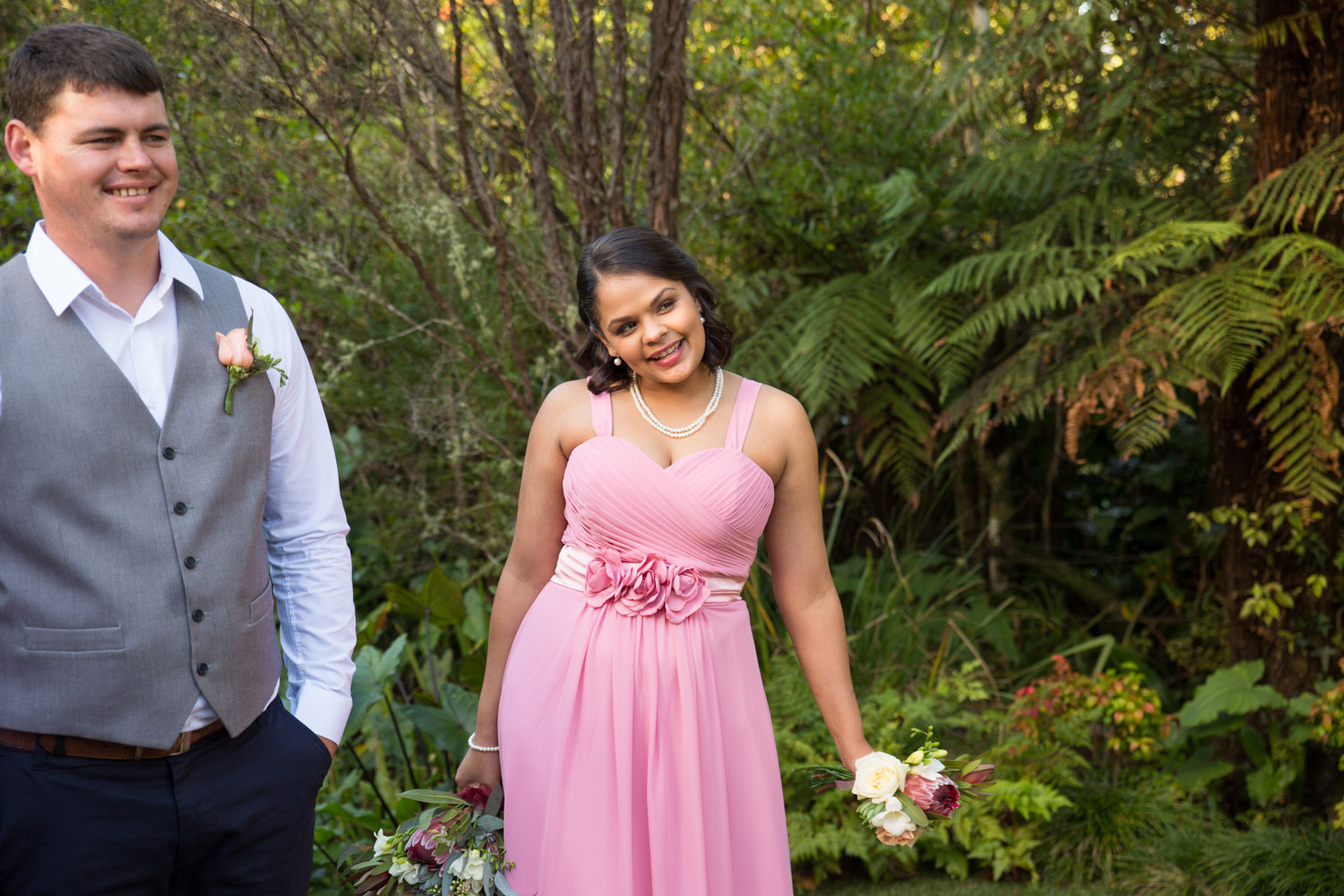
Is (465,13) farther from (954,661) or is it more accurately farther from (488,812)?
(954,661)

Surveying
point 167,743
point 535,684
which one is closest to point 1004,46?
point 535,684

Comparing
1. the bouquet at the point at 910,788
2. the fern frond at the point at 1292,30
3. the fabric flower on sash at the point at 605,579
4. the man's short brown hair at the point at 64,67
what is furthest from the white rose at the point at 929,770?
the fern frond at the point at 1292,30

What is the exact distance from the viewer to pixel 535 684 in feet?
7.54

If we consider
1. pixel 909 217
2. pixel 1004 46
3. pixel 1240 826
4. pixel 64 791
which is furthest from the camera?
pixel 909 217

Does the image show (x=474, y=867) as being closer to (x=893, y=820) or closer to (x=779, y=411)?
(x=893, y=820)

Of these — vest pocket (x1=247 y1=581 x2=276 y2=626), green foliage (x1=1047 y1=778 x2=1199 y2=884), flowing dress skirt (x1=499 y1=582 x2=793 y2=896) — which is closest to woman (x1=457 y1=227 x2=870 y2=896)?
flowing dress skirt (x1=499 y1=582 x2=793 y2=896)

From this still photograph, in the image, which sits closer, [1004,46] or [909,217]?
[1004,46]

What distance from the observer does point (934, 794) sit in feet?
7.18

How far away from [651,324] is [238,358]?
0.82m

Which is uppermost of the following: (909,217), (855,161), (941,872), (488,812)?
(855,161)

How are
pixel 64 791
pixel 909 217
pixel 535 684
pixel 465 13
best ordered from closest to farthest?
1. pixel 64 791
2. pixel 535 684
3. pixel 465 13
4. pixel 909 217

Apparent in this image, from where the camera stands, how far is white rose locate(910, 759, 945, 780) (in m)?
2.20

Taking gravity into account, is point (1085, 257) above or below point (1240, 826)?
above

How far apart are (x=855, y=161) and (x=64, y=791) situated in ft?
13.3
